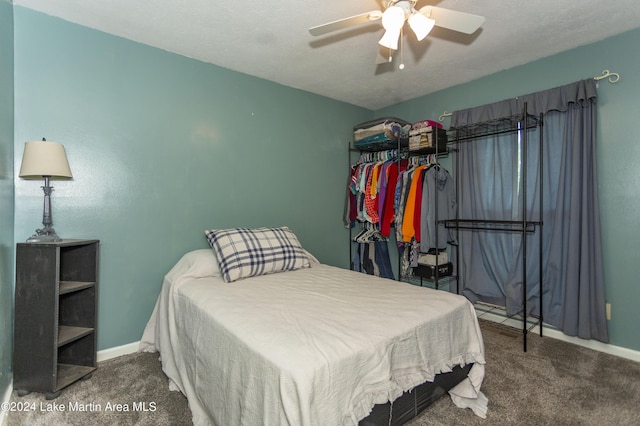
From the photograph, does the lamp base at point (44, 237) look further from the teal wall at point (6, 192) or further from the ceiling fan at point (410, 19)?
the ceiling fan at point (410, 19)

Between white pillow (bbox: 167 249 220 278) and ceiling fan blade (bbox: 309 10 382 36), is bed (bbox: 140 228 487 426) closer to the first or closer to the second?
white pillow (bbox: 167 249 220 278)

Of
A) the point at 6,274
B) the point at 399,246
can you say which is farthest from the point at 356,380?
the point at 399,246

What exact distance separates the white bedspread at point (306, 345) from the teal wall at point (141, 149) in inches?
19.4

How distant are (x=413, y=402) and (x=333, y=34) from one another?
7.99 feet

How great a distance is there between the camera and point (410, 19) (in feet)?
5.42

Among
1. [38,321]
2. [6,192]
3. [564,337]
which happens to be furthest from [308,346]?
[564,337]

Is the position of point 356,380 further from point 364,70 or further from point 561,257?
point 364,70

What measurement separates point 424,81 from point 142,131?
2.71m

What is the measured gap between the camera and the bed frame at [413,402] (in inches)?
51.9

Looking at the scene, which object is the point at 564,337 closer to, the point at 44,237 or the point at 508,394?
the point at 508,394

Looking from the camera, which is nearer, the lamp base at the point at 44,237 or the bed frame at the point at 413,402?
the bed frame at the point at 413,402

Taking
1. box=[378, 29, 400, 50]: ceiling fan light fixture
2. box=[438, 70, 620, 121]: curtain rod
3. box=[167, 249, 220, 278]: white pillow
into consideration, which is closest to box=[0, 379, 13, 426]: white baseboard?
box=[167, 249, 220, 278]: white pillow

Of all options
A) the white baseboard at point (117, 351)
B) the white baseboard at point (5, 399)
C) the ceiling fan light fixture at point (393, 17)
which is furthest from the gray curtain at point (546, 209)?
the white baseboard at point (5, 399)

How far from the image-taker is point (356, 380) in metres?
1.22
